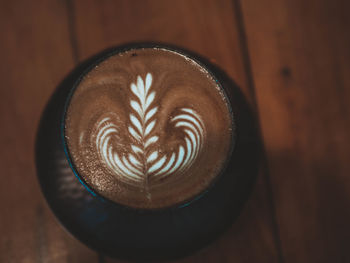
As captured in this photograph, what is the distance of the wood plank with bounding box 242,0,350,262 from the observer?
58 cm

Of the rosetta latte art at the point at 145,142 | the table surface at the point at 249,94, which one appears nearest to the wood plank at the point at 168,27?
the table surface at the point at 249,94

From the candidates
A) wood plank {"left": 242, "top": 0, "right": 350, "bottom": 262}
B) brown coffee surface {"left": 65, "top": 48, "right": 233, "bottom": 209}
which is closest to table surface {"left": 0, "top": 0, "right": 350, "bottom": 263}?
wood plank {"left": 242, "top": 0, "right": 350, "bottom": 262}

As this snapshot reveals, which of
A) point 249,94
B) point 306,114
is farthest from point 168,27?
point 306,114

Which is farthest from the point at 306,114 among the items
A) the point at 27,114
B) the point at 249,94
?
the point at 27,114

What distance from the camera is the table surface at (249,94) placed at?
22.7 inches

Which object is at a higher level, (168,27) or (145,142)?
(168,27)

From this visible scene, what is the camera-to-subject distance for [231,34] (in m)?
0.62

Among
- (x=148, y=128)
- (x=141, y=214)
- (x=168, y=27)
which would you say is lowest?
(x=141, y=214)

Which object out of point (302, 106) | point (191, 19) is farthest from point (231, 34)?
point (302, 106)

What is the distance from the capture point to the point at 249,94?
1.97 ft

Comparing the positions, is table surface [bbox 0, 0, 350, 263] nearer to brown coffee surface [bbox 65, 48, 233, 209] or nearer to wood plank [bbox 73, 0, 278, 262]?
wood plank [bbox 73, 0, 278, 262]

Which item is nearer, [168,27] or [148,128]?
[148,128]

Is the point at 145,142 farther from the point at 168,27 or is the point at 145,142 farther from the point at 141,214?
the point at 168,27

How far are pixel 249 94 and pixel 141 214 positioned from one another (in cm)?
29
